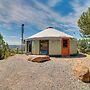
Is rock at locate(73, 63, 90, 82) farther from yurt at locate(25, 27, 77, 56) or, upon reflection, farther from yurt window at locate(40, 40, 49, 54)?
yurt window at locate(40, 40, 49, 54)

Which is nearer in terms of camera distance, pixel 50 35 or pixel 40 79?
pixel 40 79

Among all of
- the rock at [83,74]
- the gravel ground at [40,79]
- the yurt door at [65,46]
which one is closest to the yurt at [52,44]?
the yurt door at [65,46]

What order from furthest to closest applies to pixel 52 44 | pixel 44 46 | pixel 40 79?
1. pixel 44 46
2. pixel 52 44
3. pixel 40 79

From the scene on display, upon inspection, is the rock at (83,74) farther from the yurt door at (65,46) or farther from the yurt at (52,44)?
the yurt door at (65,46)

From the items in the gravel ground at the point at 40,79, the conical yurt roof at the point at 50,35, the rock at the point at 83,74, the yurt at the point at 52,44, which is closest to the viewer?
the gravel ground at the point at 40,79

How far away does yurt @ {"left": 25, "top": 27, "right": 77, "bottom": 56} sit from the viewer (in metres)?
23.2

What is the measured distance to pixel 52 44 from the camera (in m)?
23.2

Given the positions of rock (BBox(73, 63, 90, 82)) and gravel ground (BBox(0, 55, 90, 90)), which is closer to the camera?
gravel ground (BBox(0, 55, 90, 90))

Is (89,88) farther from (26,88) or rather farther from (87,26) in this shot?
(87,26)

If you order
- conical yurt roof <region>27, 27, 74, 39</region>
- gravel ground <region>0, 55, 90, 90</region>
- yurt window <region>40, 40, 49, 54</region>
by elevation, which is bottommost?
gravel ground <region>0, 55, 90, 90</region>

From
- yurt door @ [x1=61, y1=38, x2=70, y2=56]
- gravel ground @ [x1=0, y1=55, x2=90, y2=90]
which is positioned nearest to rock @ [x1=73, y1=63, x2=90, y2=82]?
gravel ground @ [x1=0, y1=55, x2=90, y2=90]

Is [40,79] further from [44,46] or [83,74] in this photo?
[44,46]

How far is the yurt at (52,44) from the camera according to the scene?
23153mm

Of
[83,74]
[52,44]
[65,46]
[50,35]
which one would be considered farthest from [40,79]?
[50,35]
